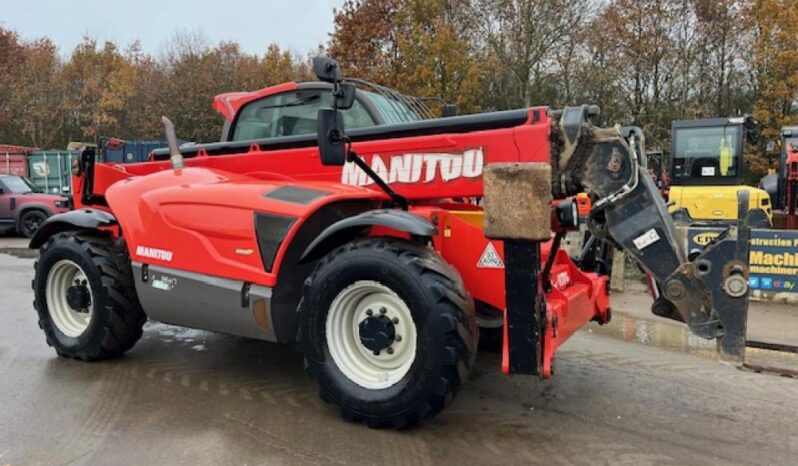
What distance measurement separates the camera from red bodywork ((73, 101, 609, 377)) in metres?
4.13

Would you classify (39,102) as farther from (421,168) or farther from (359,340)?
(359,340)

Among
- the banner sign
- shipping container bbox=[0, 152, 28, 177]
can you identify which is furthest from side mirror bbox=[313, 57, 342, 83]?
shipping container bbox=[0, 152, 28, 177]

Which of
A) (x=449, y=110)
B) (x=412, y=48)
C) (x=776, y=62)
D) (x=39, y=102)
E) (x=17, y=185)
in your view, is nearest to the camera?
(x=449, y=110)

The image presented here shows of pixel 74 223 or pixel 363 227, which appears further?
pixel 74 223

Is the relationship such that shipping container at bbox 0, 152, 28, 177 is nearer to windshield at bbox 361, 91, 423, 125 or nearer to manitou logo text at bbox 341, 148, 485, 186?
windshield at bbox 361, 91, 423, 125

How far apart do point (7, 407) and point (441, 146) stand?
332cm

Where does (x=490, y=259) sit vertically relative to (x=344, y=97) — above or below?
below

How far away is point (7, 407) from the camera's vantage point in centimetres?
435

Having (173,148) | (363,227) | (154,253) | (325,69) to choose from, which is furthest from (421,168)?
(173,148)

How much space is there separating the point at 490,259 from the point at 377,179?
884 mm

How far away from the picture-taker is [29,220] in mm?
17000

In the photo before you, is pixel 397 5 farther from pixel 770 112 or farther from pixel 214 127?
pixel 770 112

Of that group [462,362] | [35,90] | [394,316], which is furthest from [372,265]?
[35,90]

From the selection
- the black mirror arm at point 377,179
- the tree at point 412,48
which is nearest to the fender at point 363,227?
the black mirror arm at point 377,179
